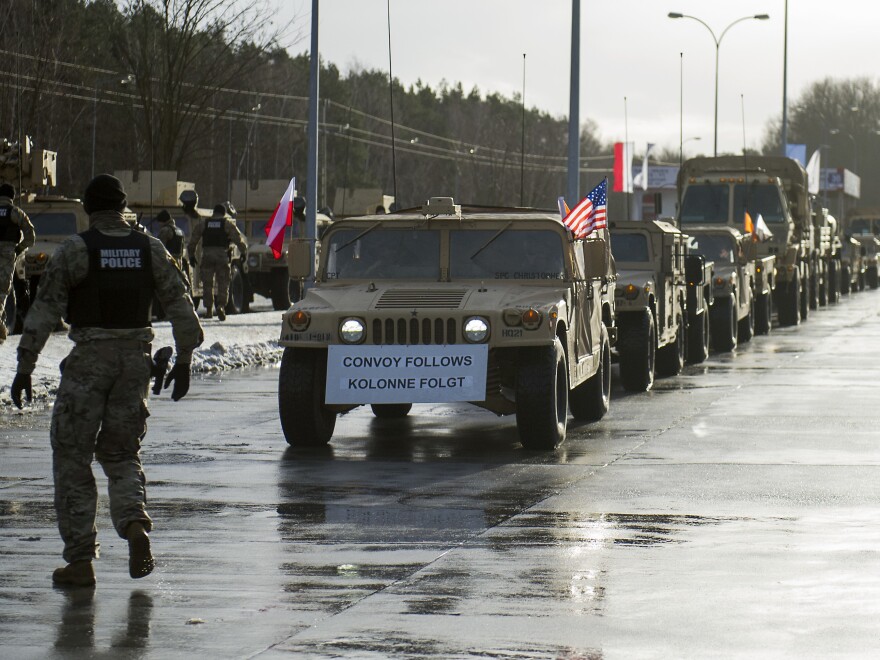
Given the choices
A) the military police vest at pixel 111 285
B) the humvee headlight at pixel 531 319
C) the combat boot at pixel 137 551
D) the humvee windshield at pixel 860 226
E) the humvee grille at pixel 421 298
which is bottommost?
the combat boot at pixel 137 551

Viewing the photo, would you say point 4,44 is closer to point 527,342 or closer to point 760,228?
point 760,228

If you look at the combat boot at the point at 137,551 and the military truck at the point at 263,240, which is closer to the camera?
the combat boot at the point at 137,551

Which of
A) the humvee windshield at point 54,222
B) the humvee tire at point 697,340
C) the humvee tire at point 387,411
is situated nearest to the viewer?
the humvee tire at point 387,411

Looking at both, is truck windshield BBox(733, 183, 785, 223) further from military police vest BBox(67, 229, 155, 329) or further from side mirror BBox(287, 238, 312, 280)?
military police vest BBox(67, 229, 155, 329)

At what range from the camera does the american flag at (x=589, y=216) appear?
631 inches

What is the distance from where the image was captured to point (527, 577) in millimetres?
8195

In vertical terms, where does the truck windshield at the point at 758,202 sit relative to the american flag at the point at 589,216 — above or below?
above

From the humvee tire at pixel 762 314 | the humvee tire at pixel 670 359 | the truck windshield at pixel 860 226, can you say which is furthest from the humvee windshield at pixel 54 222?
the truck windshield at pixel 860 226

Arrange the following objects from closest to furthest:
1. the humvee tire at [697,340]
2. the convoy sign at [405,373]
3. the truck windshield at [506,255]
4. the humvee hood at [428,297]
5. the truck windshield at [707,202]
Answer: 1. the convoy sign at [405,373]
2. the humvee hood at [428,297]
3. the truck windshield at [506,255]
4. the humvee tire at [697,340]
5. the truck windshield at [707,202]

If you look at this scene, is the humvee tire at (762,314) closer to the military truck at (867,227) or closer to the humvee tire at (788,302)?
the humvee tire at (788,302)

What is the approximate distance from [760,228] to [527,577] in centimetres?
2463

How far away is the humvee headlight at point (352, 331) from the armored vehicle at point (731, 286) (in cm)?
1205

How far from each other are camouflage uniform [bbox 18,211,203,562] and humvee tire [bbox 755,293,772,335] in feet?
76.8

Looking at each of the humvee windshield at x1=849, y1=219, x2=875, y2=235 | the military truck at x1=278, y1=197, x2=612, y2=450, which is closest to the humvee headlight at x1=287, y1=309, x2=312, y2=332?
the military truck at x1=278, y1=197, x2=612, y2=450
